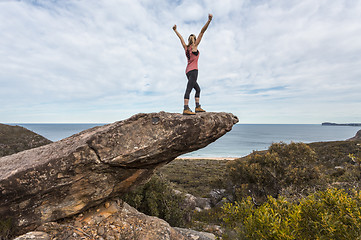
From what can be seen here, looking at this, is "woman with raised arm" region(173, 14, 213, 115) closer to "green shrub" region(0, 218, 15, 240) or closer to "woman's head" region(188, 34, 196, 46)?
"woman's head" region(188, 34, 196, 46)

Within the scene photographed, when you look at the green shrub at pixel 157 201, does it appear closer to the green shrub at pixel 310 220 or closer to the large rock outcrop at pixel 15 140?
the green shrub at pixel 310 220

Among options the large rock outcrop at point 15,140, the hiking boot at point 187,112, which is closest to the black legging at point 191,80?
the hiking boot at point 187,112

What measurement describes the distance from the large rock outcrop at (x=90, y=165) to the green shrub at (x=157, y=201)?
11.2 feet

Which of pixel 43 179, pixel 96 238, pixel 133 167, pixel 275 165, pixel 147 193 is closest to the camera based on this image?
pixel 43 179

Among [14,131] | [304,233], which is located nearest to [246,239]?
[304,233]

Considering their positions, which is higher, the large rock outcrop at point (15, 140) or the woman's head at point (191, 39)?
the woman's head at point (191, 39)

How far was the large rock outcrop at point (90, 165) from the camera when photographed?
5465 millimetres

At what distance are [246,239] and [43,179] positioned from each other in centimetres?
585

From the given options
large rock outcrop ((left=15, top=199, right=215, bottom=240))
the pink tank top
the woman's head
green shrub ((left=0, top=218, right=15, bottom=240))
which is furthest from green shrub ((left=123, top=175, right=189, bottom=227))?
the woman's head

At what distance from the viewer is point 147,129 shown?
6098mm

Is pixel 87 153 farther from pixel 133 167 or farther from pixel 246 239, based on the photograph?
pixel 246 239

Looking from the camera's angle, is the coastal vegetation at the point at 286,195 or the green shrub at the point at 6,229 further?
the green shrub at the point at 6,229

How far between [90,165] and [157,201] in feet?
20.1

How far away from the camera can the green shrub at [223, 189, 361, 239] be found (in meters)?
3.47
